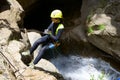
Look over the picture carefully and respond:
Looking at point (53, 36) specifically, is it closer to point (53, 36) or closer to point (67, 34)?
point (53, 36)

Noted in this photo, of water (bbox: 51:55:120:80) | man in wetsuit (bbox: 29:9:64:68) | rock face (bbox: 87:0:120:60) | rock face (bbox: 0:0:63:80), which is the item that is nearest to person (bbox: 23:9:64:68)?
man in wetsuit (bbox: 29:9:64:68)

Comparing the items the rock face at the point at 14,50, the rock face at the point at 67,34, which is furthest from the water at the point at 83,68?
the rock face at the point at 14,50

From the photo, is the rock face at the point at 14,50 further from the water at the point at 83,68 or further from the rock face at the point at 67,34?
the water at the point at 83,68

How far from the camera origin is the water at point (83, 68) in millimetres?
10297

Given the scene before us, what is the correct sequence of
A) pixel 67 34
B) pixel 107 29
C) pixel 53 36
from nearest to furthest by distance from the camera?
1. pixel 53 36
2. pixel 107 29
3. pixel 67 34

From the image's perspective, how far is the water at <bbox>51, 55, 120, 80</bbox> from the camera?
10.3 meters

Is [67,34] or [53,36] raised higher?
[53,36]

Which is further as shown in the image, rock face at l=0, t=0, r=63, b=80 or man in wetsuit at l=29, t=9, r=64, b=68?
man in wetsuit at l=29, t=9, r=64, b=68

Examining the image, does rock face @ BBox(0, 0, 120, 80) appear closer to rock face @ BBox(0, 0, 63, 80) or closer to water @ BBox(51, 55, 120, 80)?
rock face @ BBox(0, 0, 63, 80)

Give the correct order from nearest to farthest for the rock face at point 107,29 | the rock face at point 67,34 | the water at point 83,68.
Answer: the rock face at point 67,34, the water at point 83,68, the rock face at point 107,29

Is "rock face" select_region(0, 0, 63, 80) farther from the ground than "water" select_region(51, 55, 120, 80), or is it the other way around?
"rock face" select_region(0, 0, 63, 80)

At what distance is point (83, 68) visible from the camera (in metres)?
10.9

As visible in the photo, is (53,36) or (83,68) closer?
(53,36)

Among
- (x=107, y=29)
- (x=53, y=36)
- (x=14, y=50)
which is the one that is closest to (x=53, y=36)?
(x=53, y=36)
